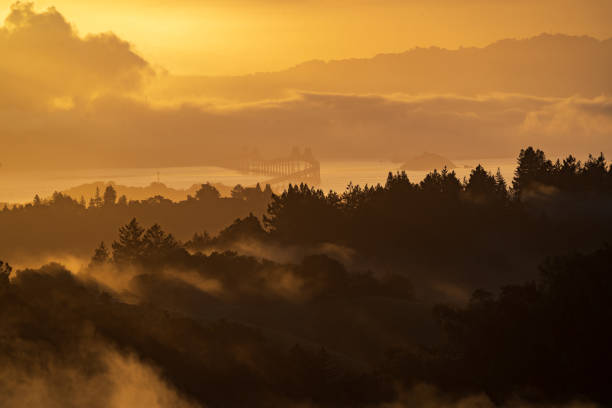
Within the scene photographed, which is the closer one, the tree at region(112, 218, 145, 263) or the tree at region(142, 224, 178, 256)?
the tree at region(142, 224, 178, 256)

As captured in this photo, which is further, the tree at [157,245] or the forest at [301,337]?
the tree at [157,245]

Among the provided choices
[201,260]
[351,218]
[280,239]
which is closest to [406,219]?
[351,218]

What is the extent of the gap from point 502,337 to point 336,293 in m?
55.7

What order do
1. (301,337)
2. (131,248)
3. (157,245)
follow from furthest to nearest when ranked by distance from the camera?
(131,248) → (157,245) → (301,337)

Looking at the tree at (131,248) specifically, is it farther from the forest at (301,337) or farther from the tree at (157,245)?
the forest at (301,337)

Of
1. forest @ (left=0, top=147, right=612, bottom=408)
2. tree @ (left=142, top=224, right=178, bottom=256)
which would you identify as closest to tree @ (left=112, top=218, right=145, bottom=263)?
tree @ (left=142, top=224, right=178, bottom=256)

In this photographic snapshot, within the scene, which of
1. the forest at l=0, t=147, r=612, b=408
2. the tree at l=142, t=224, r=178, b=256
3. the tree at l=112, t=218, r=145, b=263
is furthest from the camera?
the tree at l=112, t=218, r=145, b=263

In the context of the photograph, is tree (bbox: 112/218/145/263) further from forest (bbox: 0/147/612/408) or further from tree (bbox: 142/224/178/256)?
forest (bbox: 0/147/612/408)

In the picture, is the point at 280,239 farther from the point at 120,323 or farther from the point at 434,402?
the point at 434,402

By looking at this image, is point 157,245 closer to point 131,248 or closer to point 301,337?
point 131,248

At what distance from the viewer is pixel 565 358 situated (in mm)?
67188

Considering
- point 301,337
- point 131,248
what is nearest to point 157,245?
point 131,248

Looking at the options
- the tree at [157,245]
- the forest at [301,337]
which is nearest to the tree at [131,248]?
the tree at [157,245]

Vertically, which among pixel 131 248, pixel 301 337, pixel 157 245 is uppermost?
pixel 157 245
